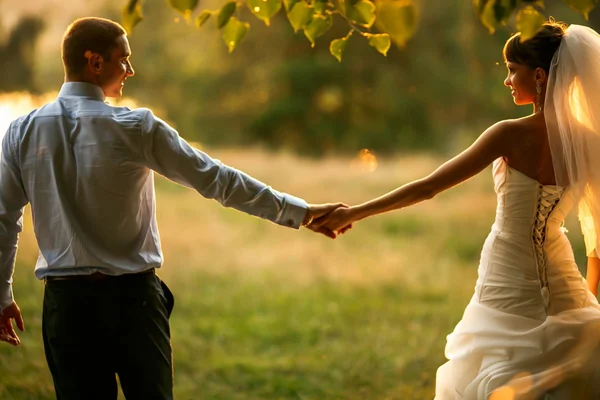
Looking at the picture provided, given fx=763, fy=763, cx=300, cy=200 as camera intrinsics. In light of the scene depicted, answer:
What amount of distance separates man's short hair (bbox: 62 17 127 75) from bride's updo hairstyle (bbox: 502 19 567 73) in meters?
1.20

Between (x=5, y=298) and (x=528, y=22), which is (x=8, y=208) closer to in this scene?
(x=5, y=298)

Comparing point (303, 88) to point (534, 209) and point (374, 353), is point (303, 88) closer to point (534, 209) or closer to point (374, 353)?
point (374, 353)

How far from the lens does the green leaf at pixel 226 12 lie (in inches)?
73.8

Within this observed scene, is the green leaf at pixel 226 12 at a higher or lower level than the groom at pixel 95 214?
higher

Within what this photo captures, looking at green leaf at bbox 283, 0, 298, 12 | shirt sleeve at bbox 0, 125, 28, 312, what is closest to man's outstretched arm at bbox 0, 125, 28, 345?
shirt sleeve at bbox 0, 125, 28, 312

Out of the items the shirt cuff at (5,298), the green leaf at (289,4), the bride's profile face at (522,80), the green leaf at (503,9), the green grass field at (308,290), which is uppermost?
the green leaf at (289,4)

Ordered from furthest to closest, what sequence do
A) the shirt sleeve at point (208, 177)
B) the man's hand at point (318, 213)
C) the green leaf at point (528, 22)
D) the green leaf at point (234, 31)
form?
the man's hand at point (318, 213) < the shirt sleeve at point (208, 177) < the green leaf at point (234, 31) < the green leaf at point (528, 22)

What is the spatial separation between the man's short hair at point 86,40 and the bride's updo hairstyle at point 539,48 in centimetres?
120

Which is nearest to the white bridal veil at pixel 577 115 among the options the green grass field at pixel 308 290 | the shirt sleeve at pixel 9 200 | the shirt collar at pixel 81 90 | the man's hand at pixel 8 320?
the shirt collar at pixel 81 90

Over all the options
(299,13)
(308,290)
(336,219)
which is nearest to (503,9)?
(299,13)

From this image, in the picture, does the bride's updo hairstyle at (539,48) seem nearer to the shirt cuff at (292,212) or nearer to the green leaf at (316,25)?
the green leaf at (316,25)

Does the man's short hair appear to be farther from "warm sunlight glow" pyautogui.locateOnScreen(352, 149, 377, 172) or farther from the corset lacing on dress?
"warm sunlight glow" pyautogui.locateOnScreen(352, 149, 377, 172)

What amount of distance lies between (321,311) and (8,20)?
3.53 m

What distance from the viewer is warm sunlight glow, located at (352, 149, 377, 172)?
26.7ft
